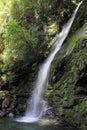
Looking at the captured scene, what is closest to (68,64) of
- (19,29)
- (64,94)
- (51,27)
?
(64,94)

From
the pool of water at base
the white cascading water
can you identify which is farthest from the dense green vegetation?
the pool of water at base

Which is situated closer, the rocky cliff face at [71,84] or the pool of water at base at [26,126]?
the pool of water at base at [26,126]

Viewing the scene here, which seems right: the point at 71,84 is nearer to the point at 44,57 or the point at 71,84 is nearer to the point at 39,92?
the point at 39,92

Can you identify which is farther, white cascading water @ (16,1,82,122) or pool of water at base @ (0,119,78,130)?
white cascading water @ (16,1,82,122)

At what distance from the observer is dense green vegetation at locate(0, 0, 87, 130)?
17.8 m

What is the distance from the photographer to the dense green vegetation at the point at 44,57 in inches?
699

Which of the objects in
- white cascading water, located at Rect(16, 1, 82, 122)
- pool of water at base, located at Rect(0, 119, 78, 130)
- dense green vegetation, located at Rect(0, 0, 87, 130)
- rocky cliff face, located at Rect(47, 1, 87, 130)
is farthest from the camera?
white cascading water, located at Rect(16, 1, 82, 122)

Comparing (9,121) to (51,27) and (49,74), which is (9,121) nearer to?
(49,74)

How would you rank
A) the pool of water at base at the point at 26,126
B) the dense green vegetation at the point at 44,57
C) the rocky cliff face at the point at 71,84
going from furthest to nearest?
the dense green vegetation at the point at 44,57
the rocky cliff face at the point at 71,84
the pool of water at base at the point at 26,126

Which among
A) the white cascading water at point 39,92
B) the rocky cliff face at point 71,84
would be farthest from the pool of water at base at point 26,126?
the white cascading water at point 39,92

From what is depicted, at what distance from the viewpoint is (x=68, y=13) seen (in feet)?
88.7

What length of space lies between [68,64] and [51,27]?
8.20 metres

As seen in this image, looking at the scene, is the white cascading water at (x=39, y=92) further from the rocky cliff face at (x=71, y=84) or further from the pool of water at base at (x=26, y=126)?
the pool of water at base at (x=26, y=126)

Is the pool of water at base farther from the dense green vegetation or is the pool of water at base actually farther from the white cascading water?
the white cascading water
